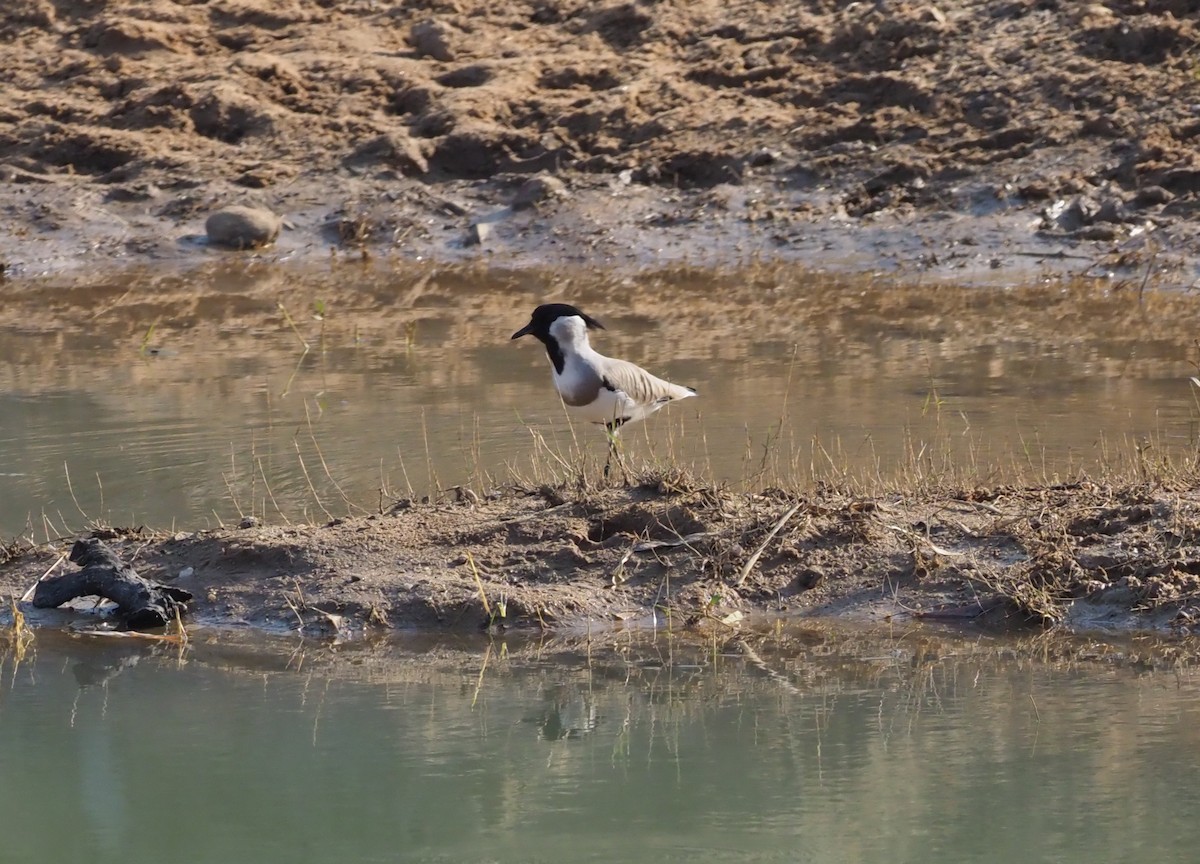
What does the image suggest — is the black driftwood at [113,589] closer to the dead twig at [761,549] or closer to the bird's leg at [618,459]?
the bird's leg at [618,459]

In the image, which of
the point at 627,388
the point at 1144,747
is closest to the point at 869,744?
the point at 1144,747

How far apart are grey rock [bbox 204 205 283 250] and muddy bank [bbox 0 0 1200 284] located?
0.19 metres

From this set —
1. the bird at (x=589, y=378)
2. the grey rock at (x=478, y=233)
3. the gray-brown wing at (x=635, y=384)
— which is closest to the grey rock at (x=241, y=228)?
the grey rock at (x=478, y=233)

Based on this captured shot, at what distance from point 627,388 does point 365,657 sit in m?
2.19

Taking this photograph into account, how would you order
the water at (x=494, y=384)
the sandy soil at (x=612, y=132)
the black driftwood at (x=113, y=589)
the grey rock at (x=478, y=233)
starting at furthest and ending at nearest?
the grey rock at (x=478, y=233)
the sandy soil at (x=612, y=132)
the water at (x=494, y=384)
the black driftwood at (x=113, y=589)

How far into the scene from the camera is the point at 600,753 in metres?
5.35

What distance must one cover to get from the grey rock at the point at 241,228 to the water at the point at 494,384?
664 mm

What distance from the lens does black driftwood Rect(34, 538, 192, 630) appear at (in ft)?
21.8

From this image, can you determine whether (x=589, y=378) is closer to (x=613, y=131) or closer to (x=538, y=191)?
(x=538, y=191)

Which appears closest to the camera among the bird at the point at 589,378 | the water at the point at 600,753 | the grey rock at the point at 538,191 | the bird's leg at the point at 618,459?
the water at the point at 600,753

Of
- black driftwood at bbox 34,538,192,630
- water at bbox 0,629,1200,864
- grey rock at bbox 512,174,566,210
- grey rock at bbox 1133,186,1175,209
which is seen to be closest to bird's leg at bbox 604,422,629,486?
water at bbox 0,629,1200,864

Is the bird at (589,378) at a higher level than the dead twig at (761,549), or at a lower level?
higher

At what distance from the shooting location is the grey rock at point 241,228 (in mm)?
16391

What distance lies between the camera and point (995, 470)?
7.78 meters
